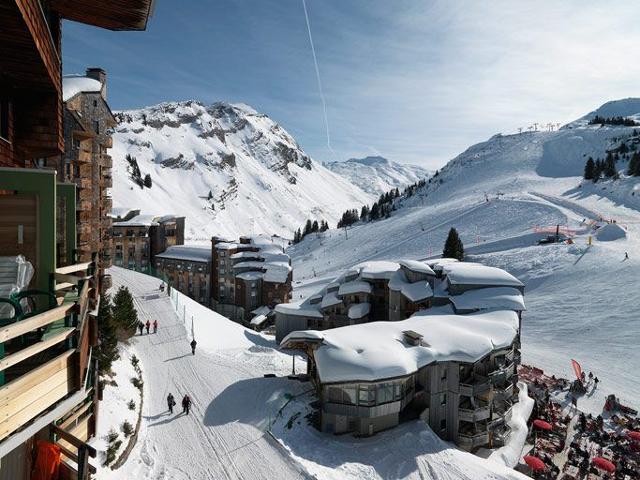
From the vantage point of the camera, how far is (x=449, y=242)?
237 feet

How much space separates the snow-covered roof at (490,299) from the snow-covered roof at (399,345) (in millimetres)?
2378

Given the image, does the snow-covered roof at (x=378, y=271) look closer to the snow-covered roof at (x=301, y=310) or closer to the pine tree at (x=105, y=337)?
the snow-covered roof at (x=301, y=310)

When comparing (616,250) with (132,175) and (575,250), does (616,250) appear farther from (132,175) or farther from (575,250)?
(132,175)

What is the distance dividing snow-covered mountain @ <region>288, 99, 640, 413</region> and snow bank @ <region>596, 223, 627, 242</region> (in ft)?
2.76

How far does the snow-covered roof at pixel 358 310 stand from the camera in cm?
4075

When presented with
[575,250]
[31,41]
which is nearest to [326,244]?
[575,250]

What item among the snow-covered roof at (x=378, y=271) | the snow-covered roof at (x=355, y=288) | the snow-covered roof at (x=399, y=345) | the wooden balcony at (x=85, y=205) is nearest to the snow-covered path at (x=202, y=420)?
the snow-covered roof at (x=399, y=345)

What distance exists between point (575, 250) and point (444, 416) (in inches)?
2033

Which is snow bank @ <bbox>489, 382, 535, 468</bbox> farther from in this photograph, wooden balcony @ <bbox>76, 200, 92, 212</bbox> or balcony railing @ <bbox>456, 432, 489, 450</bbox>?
wooden balcony @ <bbox>76, 200, 92, 212</bbox>

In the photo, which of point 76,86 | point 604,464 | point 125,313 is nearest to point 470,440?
point 604,464

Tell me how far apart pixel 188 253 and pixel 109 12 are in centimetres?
6358

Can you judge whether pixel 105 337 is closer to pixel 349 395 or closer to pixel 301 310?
pixel 349 395

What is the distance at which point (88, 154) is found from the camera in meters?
25.8

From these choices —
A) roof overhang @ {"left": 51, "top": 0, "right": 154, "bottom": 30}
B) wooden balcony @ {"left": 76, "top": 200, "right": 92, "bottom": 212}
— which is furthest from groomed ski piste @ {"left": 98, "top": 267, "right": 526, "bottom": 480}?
roof overhang @ {"left": 51, "top": 0, "right": 154, "bottom": 30}
